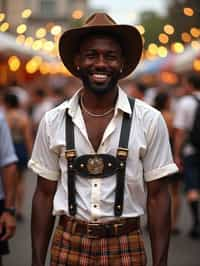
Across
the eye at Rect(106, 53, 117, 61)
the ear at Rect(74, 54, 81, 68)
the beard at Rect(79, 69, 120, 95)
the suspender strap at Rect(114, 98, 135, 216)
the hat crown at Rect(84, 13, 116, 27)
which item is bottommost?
the suspender strap at Rect(114, 98, 135, 216)

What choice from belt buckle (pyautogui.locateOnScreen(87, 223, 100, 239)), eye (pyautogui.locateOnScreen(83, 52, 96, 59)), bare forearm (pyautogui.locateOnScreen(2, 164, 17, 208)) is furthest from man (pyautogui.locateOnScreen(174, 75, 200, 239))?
belt buckle (pyautogui.locateOnScreen(87, 223, 100, 239))

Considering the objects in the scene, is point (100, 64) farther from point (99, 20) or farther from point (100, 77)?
point (99, 20)

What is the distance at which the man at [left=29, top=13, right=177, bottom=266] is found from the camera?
3.85 meters

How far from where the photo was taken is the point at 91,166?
12.6ft

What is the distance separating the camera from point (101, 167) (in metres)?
3.84

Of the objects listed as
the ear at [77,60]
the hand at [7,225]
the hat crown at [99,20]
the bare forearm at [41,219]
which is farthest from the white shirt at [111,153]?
the hand at [7,225]

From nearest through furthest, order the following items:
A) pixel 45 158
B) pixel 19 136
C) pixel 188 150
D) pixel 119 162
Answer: pixel 119 162
pixel 45 158
pixel 188 150
pixel 19 136

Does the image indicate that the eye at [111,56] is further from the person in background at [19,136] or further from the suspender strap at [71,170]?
the person in background at [19,136]

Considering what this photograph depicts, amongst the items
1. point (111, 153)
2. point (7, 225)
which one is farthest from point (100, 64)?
point (7, 225)

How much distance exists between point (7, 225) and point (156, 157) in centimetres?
165

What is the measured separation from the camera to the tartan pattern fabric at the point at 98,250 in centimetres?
387

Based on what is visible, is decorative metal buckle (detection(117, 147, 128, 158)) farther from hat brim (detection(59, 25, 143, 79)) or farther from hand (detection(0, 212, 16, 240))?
hand (detection(0, 212, 16, 240))

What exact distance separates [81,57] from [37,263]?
3.60 ft

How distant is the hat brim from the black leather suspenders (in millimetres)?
363
